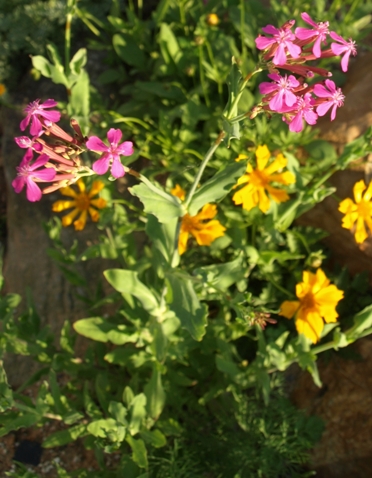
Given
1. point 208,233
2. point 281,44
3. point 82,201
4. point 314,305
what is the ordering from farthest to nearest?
point 82,201, point 208,233, point 314,305, point 281,44

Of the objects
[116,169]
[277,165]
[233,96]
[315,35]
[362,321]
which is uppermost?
[315,35]

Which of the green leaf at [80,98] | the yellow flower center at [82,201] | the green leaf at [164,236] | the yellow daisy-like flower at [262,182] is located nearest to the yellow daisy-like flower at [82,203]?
the yellow flower center at [82,201]

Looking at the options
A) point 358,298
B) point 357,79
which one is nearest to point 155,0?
point 357,79

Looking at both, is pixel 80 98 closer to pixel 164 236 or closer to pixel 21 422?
pixel 164 236

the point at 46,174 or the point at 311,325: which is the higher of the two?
the point at 46,174

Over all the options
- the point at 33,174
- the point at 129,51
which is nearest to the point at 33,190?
the point at 33,174

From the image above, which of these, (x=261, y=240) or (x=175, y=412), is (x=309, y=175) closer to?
(x=261, y=240)

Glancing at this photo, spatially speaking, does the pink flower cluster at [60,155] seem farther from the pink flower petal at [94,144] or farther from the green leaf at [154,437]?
the green leaf at [154,437]
